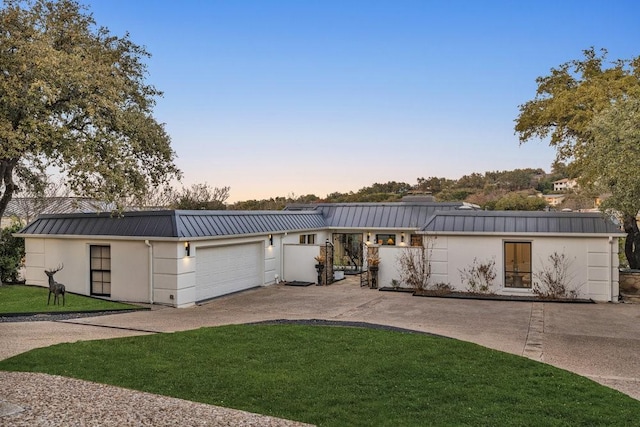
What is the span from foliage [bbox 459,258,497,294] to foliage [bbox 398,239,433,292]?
1280 millimetres

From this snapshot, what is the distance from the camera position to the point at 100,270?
Answer: 15414mm

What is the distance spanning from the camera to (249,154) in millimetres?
31375

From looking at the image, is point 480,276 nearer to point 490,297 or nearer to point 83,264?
point 490,297

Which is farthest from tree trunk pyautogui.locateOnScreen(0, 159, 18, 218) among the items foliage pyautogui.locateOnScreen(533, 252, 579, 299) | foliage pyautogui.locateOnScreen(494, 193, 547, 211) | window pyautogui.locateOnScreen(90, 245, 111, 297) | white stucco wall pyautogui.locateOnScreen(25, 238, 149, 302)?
foliage pyautogui.locateOnScreen(494, 193, 547, 211)

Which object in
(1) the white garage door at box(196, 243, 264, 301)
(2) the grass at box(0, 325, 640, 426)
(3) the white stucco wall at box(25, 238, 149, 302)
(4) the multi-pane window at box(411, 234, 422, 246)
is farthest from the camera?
(4) the multi-pane window at box(411, 234, 422, 246)

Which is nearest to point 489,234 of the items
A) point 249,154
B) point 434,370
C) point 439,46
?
point 439,46

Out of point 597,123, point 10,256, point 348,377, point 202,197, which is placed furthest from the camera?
point 202,197

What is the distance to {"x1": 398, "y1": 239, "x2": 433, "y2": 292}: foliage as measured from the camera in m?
17.3

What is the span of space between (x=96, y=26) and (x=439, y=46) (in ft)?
44.0

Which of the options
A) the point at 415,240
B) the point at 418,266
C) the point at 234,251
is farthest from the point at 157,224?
the point at 415,240

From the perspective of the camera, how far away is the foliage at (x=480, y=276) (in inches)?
656

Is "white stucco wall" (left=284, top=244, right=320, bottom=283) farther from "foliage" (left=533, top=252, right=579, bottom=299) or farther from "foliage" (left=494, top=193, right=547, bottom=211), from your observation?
"foliage" (left=494, top=193, right=547, bottom=211)

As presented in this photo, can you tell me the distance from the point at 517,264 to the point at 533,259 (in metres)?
0.55

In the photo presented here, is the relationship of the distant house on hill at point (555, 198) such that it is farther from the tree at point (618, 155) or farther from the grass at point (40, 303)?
the grass at point (40, 303)
